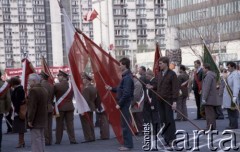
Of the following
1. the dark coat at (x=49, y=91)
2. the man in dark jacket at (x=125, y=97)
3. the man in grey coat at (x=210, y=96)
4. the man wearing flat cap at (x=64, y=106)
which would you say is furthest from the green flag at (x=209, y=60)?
the dark coat at (x=49, y=91)

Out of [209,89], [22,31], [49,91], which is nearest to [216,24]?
[209,89]

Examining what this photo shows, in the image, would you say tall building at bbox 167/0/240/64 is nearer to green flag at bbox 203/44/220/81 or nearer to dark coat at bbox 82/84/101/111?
green flag at bbox 203/44/220/81

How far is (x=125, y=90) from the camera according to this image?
1478 centimetres

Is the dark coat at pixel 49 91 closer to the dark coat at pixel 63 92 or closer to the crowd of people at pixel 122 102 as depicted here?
the crowd of people at pixel 122 102

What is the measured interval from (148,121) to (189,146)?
3732 millimetres

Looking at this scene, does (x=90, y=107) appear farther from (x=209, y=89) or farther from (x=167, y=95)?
(x=167, y=95)

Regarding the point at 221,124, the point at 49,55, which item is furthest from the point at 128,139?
the point at 49,55

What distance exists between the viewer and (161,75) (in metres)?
15.1

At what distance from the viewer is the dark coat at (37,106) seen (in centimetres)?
1334

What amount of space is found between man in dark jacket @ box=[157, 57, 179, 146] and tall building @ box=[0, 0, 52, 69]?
126483 millimetres

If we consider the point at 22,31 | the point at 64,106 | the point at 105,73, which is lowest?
the point at 64,106

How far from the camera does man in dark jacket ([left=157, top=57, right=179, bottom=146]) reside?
48.7 ft

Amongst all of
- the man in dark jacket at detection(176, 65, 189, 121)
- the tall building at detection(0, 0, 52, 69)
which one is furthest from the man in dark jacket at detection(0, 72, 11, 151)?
the tall building at detection(0, 0, 52, 69)

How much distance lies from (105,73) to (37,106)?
3456 millimetres
